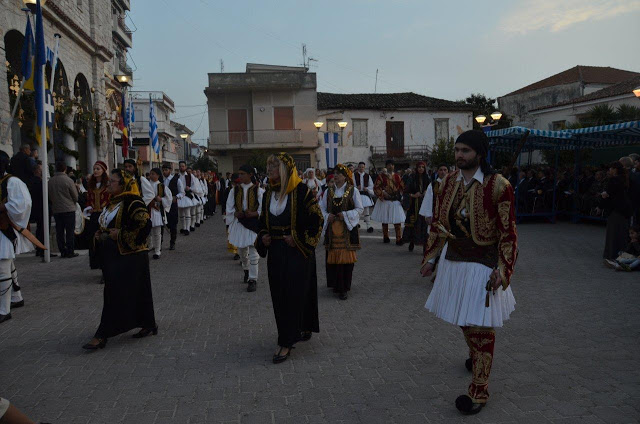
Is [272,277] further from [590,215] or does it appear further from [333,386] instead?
[590,215]

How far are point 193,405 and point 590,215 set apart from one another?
15.6 meters

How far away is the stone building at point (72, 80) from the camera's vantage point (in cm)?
1374

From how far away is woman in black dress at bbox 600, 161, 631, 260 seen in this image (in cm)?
917

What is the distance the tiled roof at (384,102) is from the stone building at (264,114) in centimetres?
201

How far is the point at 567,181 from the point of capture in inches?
720

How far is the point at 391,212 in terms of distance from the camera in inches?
520

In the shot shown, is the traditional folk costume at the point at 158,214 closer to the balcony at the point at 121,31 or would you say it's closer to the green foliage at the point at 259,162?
the green foliage at the point at 259,162

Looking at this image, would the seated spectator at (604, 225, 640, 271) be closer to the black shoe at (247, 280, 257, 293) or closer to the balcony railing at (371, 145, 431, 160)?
the black shoe at (247, 280, 257, 293)

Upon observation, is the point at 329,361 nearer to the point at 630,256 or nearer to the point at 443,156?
the point at 630,256

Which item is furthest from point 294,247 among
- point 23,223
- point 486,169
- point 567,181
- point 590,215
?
point 567,181

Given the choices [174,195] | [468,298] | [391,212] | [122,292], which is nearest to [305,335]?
[122,292]

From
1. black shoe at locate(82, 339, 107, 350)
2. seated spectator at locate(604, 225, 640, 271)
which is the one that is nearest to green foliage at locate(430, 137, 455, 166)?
seated spectator at locate(604, 225, 640, 271)

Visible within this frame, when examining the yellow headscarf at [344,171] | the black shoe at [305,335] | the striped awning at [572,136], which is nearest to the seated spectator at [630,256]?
the yellow headscarf at [344,171]

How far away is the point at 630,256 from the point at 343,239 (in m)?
5.29
